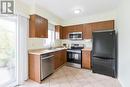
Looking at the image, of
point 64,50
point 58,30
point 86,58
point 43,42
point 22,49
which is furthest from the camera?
point 58,30

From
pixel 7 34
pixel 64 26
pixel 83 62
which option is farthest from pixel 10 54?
pixel 64 26

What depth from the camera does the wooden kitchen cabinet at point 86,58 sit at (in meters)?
4.58

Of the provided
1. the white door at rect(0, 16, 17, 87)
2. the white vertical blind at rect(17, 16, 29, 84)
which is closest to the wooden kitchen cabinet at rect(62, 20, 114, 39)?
the white vertical blind at rect(17, 16, 29, 84)

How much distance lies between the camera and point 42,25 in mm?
3818

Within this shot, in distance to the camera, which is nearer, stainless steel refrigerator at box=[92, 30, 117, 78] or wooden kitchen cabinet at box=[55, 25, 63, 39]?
stainless steel refrigerator at box=[92, 30, 117, 78]

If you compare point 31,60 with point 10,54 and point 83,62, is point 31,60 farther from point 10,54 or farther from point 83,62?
point 83,62

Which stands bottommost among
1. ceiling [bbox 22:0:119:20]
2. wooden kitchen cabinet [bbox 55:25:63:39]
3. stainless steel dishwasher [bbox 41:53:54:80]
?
stainless steel dishwasher [bbox 41:53:54:80]

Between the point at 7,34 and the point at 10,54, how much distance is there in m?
0.60

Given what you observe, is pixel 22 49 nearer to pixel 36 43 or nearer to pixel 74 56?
pixel 36 43

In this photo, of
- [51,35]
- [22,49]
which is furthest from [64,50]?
[22,49]

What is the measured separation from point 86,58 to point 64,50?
1.20 meters

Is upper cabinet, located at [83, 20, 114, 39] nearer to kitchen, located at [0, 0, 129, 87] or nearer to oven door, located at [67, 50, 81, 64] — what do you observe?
kitchen, located at [0, 0, 129, 87]

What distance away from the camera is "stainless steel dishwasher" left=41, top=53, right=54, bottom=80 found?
3.24 m

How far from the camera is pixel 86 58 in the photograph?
4.66 meters
